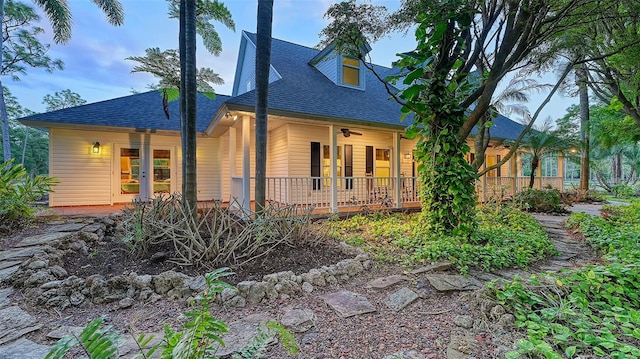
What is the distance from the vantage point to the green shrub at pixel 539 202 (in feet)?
27.5

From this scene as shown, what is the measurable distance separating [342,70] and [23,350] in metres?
10.8

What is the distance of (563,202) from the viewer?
9.96 meters

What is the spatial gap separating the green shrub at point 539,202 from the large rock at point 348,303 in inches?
299

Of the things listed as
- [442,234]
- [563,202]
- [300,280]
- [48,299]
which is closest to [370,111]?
[442,234]

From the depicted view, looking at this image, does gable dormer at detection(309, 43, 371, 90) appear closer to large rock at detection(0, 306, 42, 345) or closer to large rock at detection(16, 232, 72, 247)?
large rock at detection(16, 232, 72, 247)

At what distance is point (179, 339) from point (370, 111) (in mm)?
8676

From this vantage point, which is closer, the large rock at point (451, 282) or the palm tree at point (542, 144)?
the large rock at point (451, 282)

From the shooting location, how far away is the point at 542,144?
1105 cm

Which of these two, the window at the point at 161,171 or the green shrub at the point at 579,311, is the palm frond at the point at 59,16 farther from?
the green shrub at the point at 579,311

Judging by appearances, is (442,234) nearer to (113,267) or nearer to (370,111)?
(113,267)

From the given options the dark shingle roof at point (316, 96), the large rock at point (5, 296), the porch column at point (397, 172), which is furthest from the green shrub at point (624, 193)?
the large rock at point (5, 296)

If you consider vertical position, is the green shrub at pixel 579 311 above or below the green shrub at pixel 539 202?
below

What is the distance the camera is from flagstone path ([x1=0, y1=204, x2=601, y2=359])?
1963 millimetres

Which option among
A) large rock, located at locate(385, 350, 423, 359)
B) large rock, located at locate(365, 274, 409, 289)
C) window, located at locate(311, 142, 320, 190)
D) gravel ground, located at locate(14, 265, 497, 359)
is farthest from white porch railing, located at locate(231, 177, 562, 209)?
large rock, located at locate(385, 350, 423, 359)
